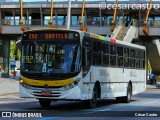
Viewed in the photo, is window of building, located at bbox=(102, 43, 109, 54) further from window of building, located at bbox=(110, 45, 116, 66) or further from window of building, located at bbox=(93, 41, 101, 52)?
window of building, located at bbox=(110, 45, 116, 66)

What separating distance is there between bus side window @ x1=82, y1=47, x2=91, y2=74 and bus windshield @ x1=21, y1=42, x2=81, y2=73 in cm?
30

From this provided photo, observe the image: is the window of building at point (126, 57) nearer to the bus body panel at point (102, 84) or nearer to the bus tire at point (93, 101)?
the bus body panel at point (102, 84)

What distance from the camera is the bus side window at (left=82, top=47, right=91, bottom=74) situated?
62.5 feet

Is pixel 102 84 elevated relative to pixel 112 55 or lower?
lower

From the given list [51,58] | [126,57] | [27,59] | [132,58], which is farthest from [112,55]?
[27,59]

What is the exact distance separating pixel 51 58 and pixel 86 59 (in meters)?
1.43

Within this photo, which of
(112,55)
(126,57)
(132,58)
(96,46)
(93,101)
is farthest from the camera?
(132,58)

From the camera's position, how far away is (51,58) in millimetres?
18781

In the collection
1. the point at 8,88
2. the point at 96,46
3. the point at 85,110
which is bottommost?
the point at 8,88

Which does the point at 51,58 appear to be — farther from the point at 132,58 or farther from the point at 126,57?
the point at 132,58

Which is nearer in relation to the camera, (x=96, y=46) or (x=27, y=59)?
(x=27, y=59)

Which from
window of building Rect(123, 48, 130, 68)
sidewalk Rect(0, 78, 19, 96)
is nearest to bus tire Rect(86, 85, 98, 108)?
window of building Rect(123, 48, 130, 68)

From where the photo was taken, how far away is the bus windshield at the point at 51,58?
61.2 ft

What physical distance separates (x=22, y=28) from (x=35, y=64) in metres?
42.9
